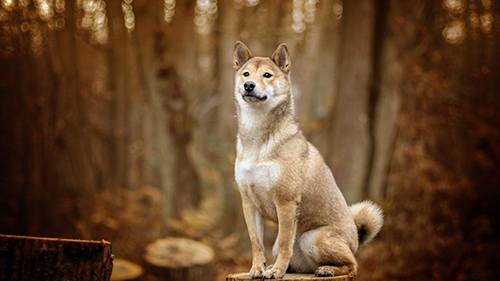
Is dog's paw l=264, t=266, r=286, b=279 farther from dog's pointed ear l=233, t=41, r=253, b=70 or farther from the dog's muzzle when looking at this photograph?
dog's pointed ear l=233, t=41, r=253, b=70

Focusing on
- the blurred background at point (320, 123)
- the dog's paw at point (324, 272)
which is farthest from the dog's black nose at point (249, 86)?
the blurred background at point (320, 123)

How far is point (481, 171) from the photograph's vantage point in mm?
9867

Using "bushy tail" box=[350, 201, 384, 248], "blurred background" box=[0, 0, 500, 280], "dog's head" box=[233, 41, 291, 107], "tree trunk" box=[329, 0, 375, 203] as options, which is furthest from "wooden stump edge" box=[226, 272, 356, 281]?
"tree trunk" box=[329, 0, 375, 203]

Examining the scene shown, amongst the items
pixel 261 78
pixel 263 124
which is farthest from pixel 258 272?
pixel 261 78

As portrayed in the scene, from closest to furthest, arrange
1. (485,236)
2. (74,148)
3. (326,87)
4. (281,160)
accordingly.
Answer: (281,160)
(485,236)
(74,148)
(326,87)

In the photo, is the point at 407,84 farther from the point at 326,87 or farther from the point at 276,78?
the point at 276,78

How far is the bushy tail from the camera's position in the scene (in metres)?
4.35

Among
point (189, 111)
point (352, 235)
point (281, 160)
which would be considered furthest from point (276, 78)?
point (189, 111)

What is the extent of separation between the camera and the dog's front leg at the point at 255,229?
389cm

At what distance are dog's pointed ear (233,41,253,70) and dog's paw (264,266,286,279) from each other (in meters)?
1.92

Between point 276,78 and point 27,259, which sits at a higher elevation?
point 276,78

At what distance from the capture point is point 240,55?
424 cm

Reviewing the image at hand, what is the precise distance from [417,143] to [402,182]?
99cm

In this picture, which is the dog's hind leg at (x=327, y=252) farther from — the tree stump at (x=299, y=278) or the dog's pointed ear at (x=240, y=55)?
the dog's pointed ear at (x=240, y=55)
